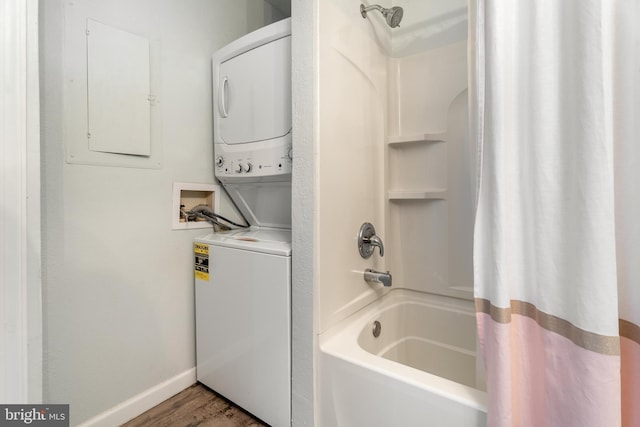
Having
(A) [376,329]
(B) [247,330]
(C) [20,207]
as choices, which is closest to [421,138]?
(A) [376,329]

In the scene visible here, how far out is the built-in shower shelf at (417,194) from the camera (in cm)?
165

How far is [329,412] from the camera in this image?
111 cm

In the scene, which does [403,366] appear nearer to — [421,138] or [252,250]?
[252,250]

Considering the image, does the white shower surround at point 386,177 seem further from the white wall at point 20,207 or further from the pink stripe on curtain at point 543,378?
the white wall at point 20,207

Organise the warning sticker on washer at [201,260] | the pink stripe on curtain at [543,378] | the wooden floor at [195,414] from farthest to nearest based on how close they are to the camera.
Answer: the warning sticker on washer at [201,260] < the wooden floor at [195,414] < the pink stripe on curtain at [543,378]

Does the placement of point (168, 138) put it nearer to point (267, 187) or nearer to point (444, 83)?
point (267, 187)

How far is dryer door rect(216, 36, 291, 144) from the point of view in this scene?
1371 millimetres

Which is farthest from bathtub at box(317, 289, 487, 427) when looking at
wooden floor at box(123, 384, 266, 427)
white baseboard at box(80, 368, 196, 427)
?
white baseboard at box(80, 368, 196, 427)

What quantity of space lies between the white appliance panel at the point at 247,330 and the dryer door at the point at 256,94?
614 mm

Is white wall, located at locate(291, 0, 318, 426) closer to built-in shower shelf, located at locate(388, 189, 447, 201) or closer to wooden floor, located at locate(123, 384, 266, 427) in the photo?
wooden floor, located at locate(123, 384, 266, 427)

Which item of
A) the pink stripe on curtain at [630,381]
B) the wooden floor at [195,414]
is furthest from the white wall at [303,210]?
the pink stripe on curtain at [630,381]

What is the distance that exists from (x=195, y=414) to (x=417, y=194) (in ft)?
5.30

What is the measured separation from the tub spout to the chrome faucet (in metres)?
0.08

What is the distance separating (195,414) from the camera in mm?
1407
